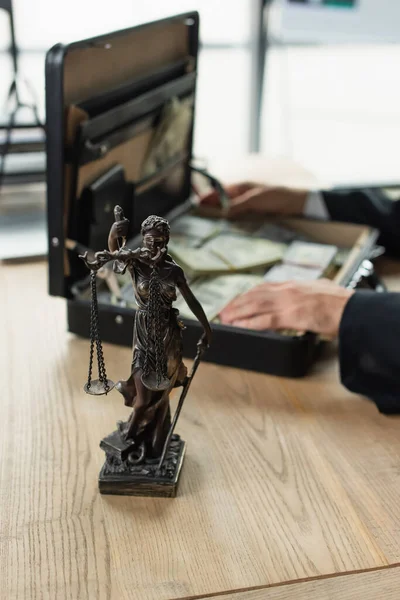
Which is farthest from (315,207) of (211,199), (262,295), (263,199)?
(262,295)

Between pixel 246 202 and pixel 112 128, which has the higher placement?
pixel 112 128

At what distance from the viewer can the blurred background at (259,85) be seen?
1.55m

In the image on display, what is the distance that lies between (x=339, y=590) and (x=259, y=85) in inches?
82.5

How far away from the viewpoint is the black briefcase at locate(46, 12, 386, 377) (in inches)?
41.1

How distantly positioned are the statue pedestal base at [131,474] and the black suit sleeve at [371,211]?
0.79m

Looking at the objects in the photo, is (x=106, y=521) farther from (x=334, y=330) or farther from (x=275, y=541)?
(x=334, y=330)

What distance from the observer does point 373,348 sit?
1.02 m

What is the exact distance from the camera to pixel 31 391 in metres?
1.02

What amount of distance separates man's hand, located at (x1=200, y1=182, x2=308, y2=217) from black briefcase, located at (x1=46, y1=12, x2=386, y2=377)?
7.1 inches

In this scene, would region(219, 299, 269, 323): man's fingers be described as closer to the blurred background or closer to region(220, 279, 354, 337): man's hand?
region(220, 279, 354, 337): man's hand

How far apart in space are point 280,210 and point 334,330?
20.4 inches

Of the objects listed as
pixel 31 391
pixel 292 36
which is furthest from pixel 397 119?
pixel 31 391

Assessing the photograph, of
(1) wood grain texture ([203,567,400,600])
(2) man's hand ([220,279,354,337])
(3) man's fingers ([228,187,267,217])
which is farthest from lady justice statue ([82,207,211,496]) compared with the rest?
(3) man's fingers ([228,187,267,217])

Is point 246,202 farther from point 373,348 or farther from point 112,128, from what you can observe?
point 373,348
